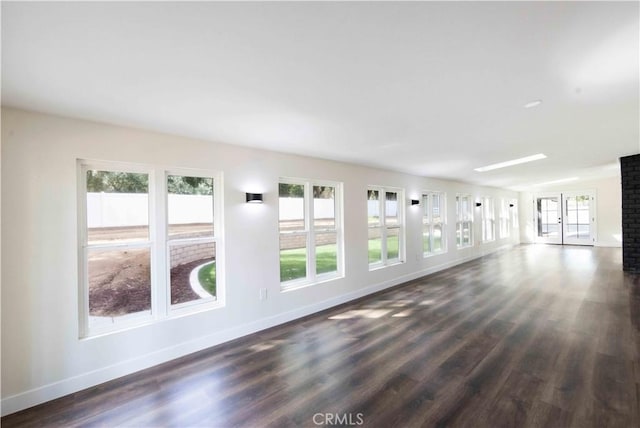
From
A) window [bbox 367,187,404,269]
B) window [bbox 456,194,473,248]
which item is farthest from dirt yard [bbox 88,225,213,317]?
window [bbox 456,194,473,248]

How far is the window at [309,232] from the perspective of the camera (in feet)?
13.3

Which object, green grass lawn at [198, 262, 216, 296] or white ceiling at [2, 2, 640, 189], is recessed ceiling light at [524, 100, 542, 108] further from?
green grass lawn at [198, 262, 216, 296]

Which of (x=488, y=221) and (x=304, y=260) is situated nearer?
(x=304, y=260)

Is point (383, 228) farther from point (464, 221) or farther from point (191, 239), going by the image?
point (464, 221)

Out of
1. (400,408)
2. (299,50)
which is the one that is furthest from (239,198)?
(400,408)

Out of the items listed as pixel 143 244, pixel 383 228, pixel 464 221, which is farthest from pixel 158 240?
pixel 464 221

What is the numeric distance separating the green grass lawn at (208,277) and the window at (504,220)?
36.2 ft

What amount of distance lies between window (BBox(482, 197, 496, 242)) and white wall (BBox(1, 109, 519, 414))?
7.90 metres

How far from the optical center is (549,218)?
38.1ft

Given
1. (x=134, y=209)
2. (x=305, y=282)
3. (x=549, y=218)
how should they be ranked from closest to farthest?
(x=134, y=209) < (x=305, y=282) < (x=549, y=218)

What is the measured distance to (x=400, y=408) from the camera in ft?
6.88

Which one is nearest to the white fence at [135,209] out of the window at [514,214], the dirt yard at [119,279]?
the dirt yard at [119,279]

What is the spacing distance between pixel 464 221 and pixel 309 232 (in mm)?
5981

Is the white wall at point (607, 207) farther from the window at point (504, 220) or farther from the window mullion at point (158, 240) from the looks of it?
the window mullion at point (158, 240)
